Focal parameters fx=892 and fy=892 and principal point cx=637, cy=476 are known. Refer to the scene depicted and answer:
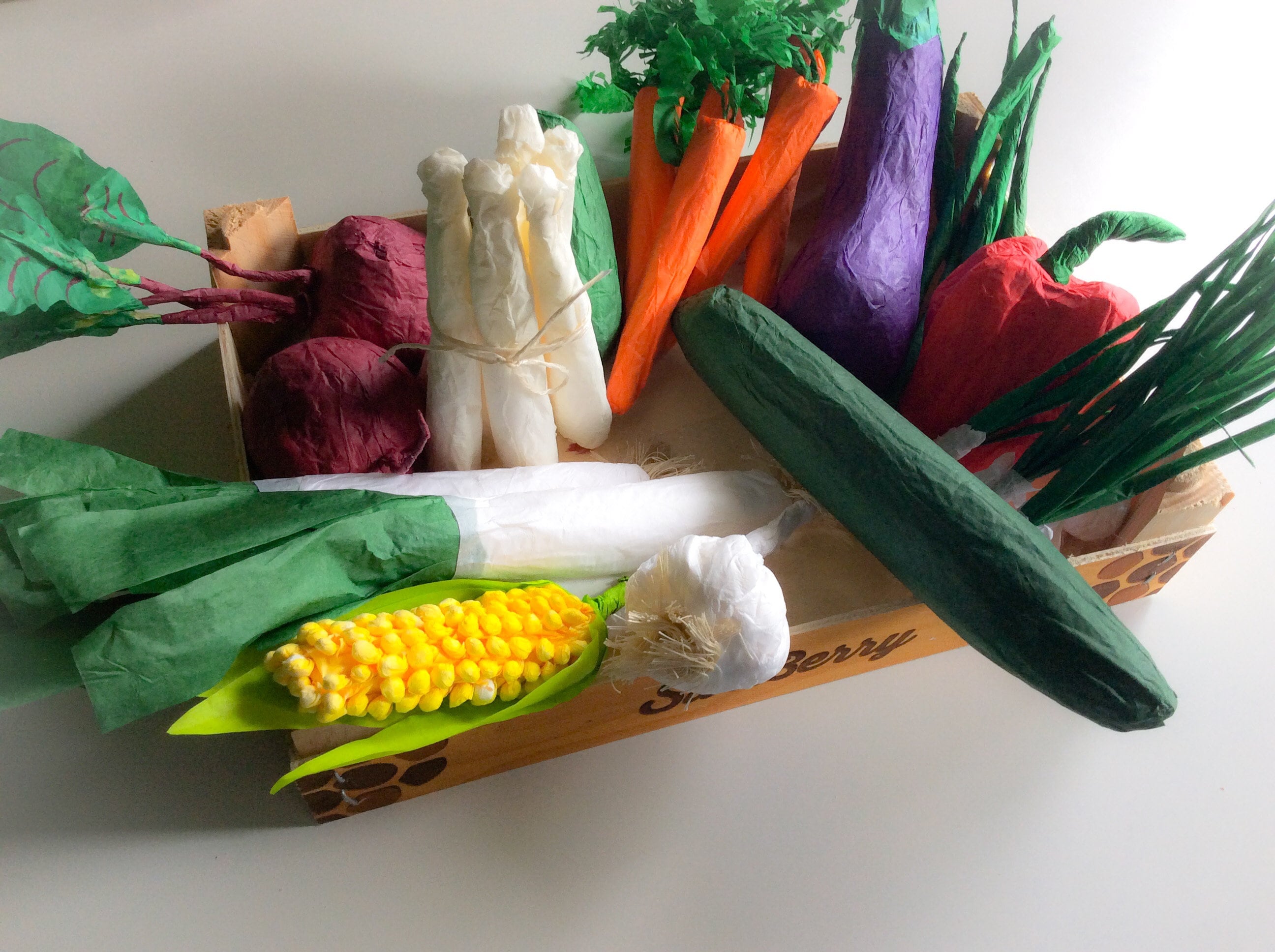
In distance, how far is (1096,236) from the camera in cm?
72

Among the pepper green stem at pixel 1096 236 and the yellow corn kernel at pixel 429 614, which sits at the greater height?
the pepper green stem at pixel 1096 236

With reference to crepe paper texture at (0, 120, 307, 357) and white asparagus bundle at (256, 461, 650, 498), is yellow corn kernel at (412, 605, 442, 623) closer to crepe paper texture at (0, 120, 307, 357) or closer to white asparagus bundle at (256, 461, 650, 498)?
white asparagus bundle at (256, 461, 650, 498)

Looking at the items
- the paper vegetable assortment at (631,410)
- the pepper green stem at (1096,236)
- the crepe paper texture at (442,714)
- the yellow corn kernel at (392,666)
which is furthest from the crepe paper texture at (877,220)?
the yellow corn kernel at (392,666)

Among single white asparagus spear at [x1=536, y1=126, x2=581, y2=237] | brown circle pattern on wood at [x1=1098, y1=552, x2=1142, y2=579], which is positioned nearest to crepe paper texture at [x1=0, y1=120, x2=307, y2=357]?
single white asparagus spear at [x1=536, y1=126, x2=581, y2=237]

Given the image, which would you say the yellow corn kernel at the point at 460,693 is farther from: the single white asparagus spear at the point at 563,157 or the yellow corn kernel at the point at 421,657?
→ the single white asparagus spear at the point at 563,157

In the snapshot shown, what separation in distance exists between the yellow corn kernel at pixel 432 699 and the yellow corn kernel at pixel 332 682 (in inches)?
1.9

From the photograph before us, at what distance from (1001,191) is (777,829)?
588mm

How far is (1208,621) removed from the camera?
0.83 meters

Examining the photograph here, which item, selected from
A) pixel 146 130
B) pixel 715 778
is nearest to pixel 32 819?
pixel 715 778

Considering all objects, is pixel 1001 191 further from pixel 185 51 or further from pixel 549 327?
pixel 185 51

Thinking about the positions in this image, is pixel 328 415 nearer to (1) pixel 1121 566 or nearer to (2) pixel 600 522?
(2) pixel 600 522

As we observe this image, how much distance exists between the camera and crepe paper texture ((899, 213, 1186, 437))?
695 millimetres

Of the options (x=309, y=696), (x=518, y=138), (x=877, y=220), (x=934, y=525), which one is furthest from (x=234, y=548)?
(x=877, y=220)

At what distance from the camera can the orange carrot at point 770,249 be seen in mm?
833
